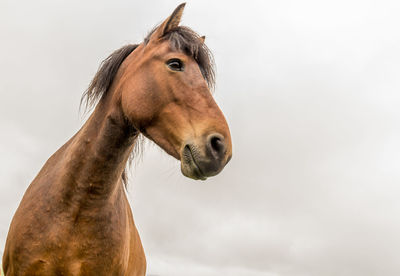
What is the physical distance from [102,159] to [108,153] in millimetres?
91

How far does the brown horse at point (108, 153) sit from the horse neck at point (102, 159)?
0.04ft

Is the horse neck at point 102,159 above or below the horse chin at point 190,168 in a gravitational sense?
above

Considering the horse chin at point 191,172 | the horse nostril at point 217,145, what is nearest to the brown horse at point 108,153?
the horse chin at point 191,172

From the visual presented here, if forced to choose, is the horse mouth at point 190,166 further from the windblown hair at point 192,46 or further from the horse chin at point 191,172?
the windblown hair at point 192,46

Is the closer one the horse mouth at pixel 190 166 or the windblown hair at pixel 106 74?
the horse mouth at pixel 190 166

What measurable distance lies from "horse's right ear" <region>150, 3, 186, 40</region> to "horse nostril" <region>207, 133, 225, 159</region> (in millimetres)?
1581

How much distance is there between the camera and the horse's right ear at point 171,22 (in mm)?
3977

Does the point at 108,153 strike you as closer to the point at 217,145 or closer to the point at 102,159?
the point at 102,159

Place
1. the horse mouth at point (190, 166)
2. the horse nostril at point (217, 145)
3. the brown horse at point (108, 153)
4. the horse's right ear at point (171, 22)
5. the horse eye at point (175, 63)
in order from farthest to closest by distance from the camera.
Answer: the horse's right ear at point (171, 22) < the horse eye at point (175, 63) < the brown horse at point (108, 153) < the horse mouth at point (190, 166) < the horse nostril at point (217, 145)

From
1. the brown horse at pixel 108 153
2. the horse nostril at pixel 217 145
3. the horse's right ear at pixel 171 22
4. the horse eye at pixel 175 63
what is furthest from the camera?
the horse's right ear at pixel 171 22

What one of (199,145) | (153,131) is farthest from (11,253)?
(199,145)

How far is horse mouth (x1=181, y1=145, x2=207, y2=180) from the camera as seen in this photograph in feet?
10.3

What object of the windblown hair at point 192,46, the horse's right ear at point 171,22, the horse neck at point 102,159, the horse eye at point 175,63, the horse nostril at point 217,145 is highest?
the horse's right ear at point 171,22

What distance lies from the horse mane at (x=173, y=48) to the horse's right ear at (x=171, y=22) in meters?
0.05
